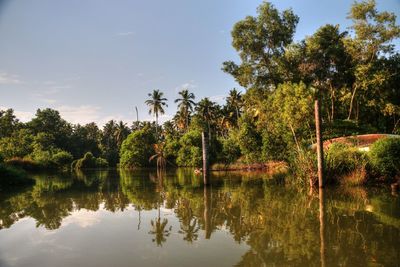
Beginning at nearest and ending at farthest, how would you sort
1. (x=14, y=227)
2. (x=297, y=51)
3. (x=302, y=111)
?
(x=14, y=227) → (x=302, y=111) → (x=297, y=51)

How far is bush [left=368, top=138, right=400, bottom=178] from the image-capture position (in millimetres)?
15234

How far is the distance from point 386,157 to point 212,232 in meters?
11.3

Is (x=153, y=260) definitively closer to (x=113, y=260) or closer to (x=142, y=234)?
(x=113, y=260)

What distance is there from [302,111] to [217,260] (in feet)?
52.9

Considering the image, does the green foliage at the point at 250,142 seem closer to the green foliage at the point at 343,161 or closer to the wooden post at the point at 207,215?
the green foliage at the point at 343,161

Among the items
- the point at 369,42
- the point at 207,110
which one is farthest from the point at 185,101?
the point at 369,42

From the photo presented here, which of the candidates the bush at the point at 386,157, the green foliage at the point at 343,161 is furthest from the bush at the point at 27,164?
the bush at the point at 386,157

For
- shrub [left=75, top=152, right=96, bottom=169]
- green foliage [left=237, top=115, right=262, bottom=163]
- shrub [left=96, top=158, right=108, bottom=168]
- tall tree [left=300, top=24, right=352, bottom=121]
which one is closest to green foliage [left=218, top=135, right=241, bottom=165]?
green foliage [left=237, top=115, right=262, bottom=163]

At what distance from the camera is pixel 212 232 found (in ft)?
26.6

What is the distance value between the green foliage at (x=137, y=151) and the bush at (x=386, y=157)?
4581 centimetres

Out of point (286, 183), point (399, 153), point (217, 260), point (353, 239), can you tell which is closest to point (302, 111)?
point (286, 183)

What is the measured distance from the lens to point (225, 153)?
4153cm

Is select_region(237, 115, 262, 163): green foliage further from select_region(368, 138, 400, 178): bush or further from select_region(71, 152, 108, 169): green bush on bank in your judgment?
select_region(71, 152, 108, 169): green bush on bank

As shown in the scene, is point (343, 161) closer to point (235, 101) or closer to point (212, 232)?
point (212, 232)
